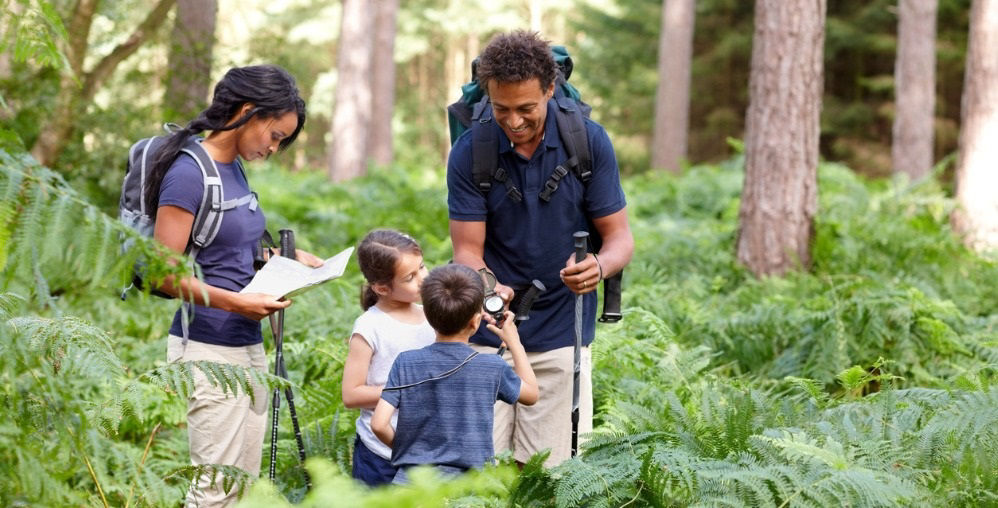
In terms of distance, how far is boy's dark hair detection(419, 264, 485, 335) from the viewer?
143 inches

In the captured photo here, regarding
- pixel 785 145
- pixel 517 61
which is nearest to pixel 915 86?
pixel 785 145

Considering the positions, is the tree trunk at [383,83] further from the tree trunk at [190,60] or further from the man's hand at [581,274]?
the man's hand at [581,274]

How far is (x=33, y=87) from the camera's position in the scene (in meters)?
9.40

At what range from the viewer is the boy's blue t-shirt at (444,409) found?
3629 millimetres

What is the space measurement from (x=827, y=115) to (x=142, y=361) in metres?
21.8

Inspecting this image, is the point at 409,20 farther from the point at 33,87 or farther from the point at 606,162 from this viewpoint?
the point at 606,162

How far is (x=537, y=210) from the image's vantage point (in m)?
4.17

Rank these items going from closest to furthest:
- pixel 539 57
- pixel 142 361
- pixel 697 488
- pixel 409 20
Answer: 1. pixel 697 488
2. pixel 539 57
3. pixel 142 361
4. pixel 409 20

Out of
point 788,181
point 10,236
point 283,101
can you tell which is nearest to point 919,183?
point 788,181

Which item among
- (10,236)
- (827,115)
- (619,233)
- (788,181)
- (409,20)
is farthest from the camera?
(409,20)

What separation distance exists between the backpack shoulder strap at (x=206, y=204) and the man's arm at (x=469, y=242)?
0.95 metres

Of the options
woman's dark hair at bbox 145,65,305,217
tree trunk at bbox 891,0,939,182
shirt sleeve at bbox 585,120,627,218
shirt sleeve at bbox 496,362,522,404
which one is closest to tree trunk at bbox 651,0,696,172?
tree trunk at bbox 891,0,939,182

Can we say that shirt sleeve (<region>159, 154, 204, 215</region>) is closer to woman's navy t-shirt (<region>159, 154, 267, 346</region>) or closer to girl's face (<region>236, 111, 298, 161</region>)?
woman's navy t-shirt (<region>159, 154, 267, 346</region>)

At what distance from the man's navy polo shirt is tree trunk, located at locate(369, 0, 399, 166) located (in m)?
18.8
